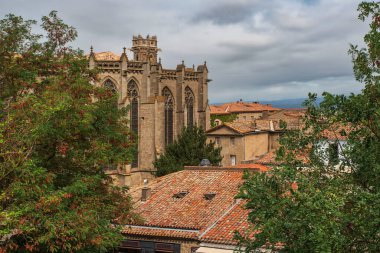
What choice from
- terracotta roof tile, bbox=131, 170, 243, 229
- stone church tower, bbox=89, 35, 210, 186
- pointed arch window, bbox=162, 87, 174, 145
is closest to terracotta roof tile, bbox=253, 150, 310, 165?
terracotta roof tile, bbox=131, 170, 243, 229

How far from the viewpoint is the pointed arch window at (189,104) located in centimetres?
6250

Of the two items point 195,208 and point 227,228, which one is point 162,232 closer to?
point 195,208

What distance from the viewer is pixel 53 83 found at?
16.8 m

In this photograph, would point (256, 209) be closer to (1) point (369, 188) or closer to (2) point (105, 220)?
(1) point (369, 188)

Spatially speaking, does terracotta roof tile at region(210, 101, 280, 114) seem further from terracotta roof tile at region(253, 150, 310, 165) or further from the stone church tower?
terracotta roof tile at region(253, 150, 310, 165)

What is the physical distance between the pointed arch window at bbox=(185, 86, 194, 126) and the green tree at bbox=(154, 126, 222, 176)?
1624 cm

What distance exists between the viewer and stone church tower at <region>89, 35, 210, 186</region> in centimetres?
5419

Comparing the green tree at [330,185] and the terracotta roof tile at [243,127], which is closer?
the green tree at [330,185]

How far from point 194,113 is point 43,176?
4939 centimetres

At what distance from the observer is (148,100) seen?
5619 centimetres

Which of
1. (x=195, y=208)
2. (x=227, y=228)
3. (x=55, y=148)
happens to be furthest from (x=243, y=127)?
(x=55, y=148)

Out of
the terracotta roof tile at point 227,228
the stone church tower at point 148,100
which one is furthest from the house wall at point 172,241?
the stone church tower at point 148,100

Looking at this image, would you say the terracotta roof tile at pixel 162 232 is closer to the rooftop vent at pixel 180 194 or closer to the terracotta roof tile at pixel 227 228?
the terracotta roof tile at pixel 227 228

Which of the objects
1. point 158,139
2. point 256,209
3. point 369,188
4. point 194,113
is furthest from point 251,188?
point 194,113
